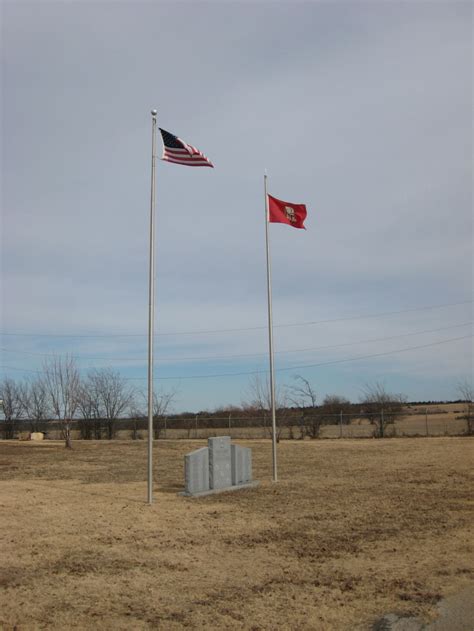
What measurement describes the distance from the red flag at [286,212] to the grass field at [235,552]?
6.35 m

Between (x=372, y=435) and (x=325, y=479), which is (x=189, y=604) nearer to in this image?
(x=325, y=479)

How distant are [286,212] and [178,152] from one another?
3.94 m

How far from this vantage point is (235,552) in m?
7.07

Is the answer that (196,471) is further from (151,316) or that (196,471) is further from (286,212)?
(286,212)

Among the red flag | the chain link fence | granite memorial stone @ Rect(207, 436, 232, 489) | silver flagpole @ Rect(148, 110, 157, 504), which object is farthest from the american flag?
the chain link fence

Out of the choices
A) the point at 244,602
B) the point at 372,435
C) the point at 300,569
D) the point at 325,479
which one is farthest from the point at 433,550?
the point at 372,435

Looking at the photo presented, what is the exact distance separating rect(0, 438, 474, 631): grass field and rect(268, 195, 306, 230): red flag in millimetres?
6355

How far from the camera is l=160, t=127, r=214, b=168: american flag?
11.5 m

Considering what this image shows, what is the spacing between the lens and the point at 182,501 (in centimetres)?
1090

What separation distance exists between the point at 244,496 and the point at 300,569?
5.38 m

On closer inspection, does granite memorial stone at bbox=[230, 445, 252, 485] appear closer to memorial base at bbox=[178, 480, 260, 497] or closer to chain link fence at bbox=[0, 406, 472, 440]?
memorial base at bbox=[178, 480, 260, 497]

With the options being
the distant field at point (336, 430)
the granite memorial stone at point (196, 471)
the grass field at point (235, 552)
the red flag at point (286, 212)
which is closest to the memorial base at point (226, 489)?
the granite memorial stone at point (196, 471)

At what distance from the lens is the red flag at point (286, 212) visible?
14.3m

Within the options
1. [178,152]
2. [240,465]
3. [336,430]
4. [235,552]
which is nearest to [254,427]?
[336,430]
